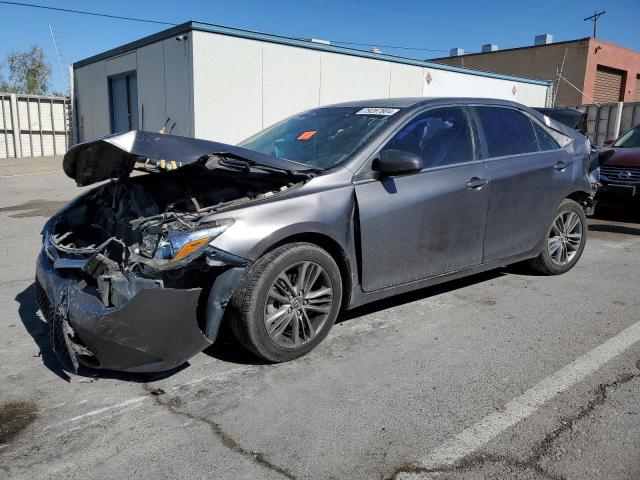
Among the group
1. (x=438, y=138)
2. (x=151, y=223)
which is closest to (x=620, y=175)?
(x=438, y=138)

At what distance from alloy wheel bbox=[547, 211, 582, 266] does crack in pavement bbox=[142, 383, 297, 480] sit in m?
3.85

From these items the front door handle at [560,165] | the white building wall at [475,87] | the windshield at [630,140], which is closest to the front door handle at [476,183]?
the front door handle at [560,165]

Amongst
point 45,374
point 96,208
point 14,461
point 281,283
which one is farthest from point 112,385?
point 96,208

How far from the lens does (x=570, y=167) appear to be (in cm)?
531

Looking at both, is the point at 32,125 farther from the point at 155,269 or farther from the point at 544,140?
the point at 155,269

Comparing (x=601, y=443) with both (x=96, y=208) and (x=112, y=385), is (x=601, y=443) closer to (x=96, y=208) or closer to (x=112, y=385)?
(x=112, y=385)

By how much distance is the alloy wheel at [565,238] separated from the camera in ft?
17.7

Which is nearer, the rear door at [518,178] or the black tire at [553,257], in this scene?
the rear door at [518,178]

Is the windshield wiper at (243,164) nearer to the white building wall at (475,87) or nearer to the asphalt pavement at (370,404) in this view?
the asphalt pavement at (370,404)

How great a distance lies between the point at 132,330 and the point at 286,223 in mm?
1077

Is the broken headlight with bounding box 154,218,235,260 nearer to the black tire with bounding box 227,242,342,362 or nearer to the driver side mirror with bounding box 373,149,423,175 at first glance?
the black tire with bounding box 227,242,342,362

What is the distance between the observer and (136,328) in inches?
116

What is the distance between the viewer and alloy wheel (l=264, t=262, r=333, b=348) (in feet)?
11.2

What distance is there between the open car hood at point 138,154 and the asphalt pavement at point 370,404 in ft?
4.04
